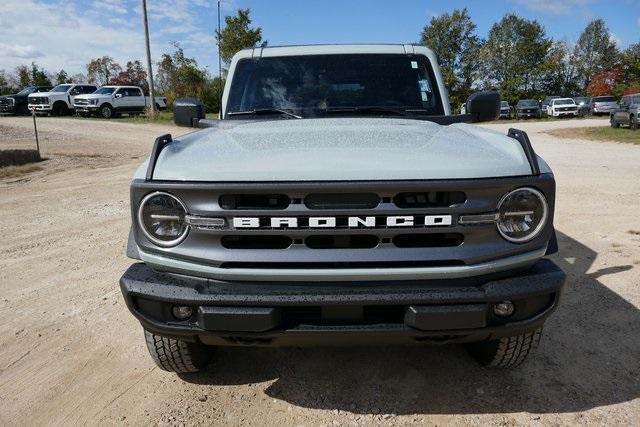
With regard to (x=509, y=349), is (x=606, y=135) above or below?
below

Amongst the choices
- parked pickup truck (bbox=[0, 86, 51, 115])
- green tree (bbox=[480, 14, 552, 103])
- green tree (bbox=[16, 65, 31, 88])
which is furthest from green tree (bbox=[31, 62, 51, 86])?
green tree (bbox=[480, 14, 552, 103])

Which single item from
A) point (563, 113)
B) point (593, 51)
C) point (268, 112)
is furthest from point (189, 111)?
point (593, 51)

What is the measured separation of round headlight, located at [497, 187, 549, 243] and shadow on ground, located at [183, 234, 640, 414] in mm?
969

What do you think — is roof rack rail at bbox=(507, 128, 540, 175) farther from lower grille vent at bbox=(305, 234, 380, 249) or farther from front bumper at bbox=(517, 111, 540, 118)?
front bumper at bbox=(517, 111, 540, 118)

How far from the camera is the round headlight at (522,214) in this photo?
215 centimetres

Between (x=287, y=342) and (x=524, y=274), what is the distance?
1.08m

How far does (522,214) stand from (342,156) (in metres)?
0.82

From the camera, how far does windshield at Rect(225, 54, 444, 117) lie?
3543 mm

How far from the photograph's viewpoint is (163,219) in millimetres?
2193

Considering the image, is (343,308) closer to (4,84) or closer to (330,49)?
(330,49)

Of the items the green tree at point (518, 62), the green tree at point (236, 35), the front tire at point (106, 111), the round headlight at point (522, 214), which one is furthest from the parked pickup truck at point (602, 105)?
the round headlight at point (522, 214)

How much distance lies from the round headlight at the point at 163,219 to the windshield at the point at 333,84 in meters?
1.48

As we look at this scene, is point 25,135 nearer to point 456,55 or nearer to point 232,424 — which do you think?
point 232,424

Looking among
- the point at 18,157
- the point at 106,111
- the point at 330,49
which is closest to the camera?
the point at 330,49
